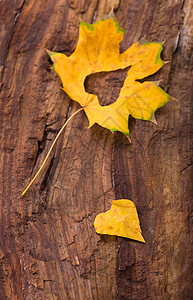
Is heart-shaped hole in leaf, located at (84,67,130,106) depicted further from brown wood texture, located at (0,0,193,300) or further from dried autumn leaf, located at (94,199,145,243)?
dried autumn leaf, located at (94,199,145,243)

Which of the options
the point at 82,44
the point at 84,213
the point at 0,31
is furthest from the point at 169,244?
the point at 0,31

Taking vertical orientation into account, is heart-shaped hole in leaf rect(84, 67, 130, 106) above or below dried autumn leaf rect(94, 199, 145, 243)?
above

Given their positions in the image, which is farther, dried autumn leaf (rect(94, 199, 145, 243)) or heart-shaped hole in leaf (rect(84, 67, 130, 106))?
heart-shaped hole in leaf (rect(84, 67, 130, 106))

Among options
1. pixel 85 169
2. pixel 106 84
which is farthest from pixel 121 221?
pixel 106 84

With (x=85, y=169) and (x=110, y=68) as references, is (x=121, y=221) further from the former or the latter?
(x=110, y=68)

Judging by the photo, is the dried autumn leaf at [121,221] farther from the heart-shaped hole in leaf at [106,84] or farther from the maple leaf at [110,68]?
the heart-shaped hole in leaf at [106,84]

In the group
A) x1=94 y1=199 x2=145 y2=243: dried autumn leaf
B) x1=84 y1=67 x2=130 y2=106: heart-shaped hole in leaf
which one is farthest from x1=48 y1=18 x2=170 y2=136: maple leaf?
x1=94 y1=199 x2=145 y2=243: dried autumn leaf

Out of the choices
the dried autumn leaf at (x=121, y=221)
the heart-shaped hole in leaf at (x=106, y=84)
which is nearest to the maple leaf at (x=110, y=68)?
the heart-shaped hole in leaf at (x=106, y=84)
